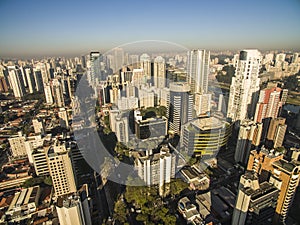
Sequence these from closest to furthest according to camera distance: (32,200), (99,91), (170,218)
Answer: (170,218) < (32,200) < (99,91)

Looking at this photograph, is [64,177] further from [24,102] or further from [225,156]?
[24,102]

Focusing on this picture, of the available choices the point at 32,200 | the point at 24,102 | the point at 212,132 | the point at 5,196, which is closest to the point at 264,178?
the point at 212,132

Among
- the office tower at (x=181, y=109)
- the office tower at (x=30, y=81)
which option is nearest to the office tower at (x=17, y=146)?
the office tower at (x=181, y=109)

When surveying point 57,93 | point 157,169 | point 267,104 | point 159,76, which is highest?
point 159,76

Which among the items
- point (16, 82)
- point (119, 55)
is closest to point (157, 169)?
point (119, 55)

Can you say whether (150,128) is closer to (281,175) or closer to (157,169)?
(157,169)
